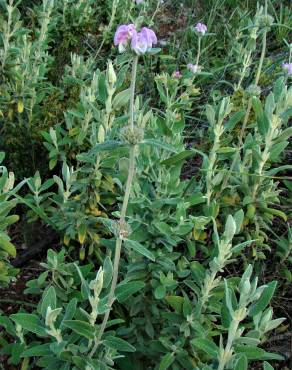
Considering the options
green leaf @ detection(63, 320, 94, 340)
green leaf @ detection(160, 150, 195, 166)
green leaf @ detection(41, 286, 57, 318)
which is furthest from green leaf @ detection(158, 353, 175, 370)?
green leaf @ detection(160, 150, 195, 166)

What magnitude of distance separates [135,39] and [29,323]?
Result: 873mm

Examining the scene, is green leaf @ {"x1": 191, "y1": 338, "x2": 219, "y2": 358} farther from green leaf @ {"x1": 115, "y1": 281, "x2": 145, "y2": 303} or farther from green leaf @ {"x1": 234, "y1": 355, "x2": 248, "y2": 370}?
green leaf @ {"x1": 115, "y1": 281, "x2": 145, "y2": 303}

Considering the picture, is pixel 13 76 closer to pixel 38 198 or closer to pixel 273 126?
pixel 38 198

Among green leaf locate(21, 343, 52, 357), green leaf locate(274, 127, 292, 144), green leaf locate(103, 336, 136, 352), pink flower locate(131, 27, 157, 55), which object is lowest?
green leaf locate(21, 343, 52, 357)

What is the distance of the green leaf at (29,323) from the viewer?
1616 mm

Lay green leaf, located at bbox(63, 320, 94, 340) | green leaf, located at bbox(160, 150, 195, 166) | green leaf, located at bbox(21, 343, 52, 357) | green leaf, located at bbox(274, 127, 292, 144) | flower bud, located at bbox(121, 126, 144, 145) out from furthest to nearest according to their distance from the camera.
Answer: green leaf, located at bbox(274, 127, 292, 144), green leaf, located at bbox(160, 150, 195, 166), green leaf, located at bbox(21, 343, 52, 357), green leaf, located at bbox(63, 320, 94, 340), flower bud, located at bbox(121, 126, 144, 145)

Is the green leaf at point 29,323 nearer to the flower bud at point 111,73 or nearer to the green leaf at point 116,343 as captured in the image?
the green leaf at point 116,343

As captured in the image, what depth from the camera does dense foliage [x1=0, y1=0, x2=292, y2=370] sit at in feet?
5.24

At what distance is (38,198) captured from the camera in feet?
7.30

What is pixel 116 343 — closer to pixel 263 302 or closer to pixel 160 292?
pixel 160 292

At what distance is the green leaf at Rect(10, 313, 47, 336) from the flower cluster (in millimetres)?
821

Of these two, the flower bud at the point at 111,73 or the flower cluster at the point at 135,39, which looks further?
the flower bud at the point at 111,73

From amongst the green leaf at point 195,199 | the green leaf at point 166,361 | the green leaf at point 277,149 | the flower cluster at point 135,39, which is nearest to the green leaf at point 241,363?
the green leaf at point 166,361

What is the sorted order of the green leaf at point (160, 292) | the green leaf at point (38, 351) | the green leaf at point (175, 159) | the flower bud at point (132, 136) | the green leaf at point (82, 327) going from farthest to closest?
the green leaf at point (175, 159), the green leaf at point (160, 292), the green leaf at point (38, 351), the green leaf at point (82, 327), the flower bud at point (132, 136)
